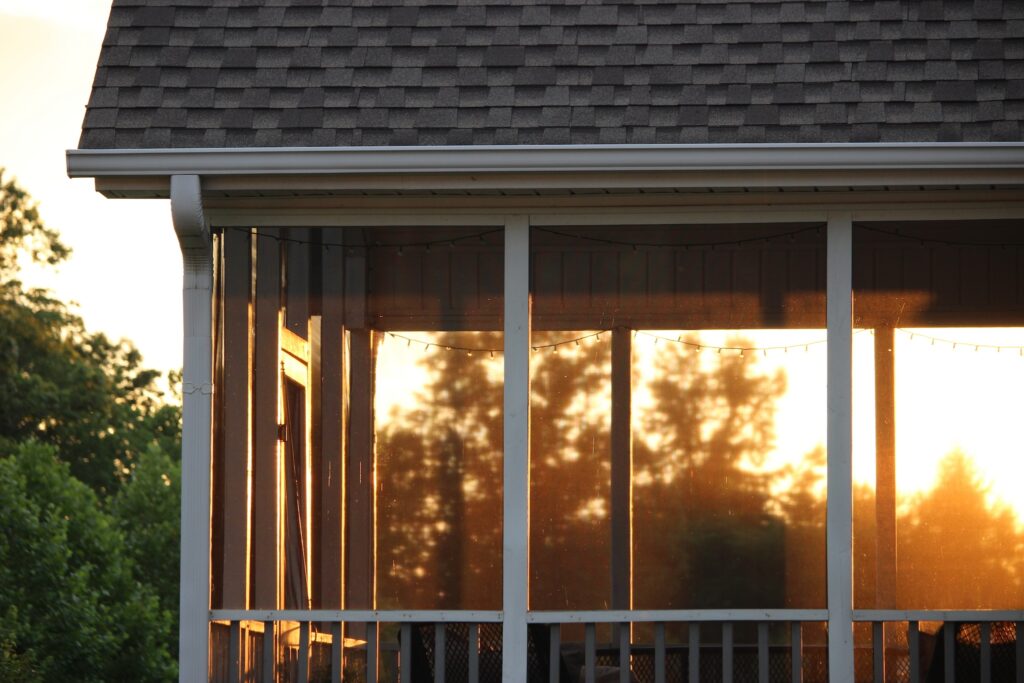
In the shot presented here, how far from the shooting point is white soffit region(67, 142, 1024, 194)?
475 cm

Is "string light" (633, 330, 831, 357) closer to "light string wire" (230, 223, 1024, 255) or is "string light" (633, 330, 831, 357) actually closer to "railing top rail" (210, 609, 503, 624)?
"light string wire" (230, 223, 1024, 255)

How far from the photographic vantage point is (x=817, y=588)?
497 centimetres

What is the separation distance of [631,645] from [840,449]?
1002mm

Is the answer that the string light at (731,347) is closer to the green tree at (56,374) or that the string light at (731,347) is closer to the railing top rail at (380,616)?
the railing top rail at (380,616)

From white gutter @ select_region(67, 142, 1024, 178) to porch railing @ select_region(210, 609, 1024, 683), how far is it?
1535mm

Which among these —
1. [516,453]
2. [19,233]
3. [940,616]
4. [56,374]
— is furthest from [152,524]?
[940,616]

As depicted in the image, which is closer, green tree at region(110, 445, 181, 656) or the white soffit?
the white soffit

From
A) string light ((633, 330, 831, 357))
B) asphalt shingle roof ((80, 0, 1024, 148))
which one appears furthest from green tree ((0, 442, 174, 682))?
string light ((633, 330, 831, 357))

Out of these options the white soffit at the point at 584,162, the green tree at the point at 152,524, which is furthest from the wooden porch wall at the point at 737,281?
the green tree at the point at 152,524

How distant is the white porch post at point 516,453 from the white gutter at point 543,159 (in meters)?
0.37

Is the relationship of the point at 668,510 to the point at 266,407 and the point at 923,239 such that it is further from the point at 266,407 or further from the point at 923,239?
the point at 266,407

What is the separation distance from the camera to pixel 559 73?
197 inches

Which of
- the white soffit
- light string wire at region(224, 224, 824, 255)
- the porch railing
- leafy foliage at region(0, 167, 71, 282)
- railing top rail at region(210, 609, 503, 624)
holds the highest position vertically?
leafy foliage at region(0, 167, 71, 282)

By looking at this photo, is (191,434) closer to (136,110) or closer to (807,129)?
(136,110)
